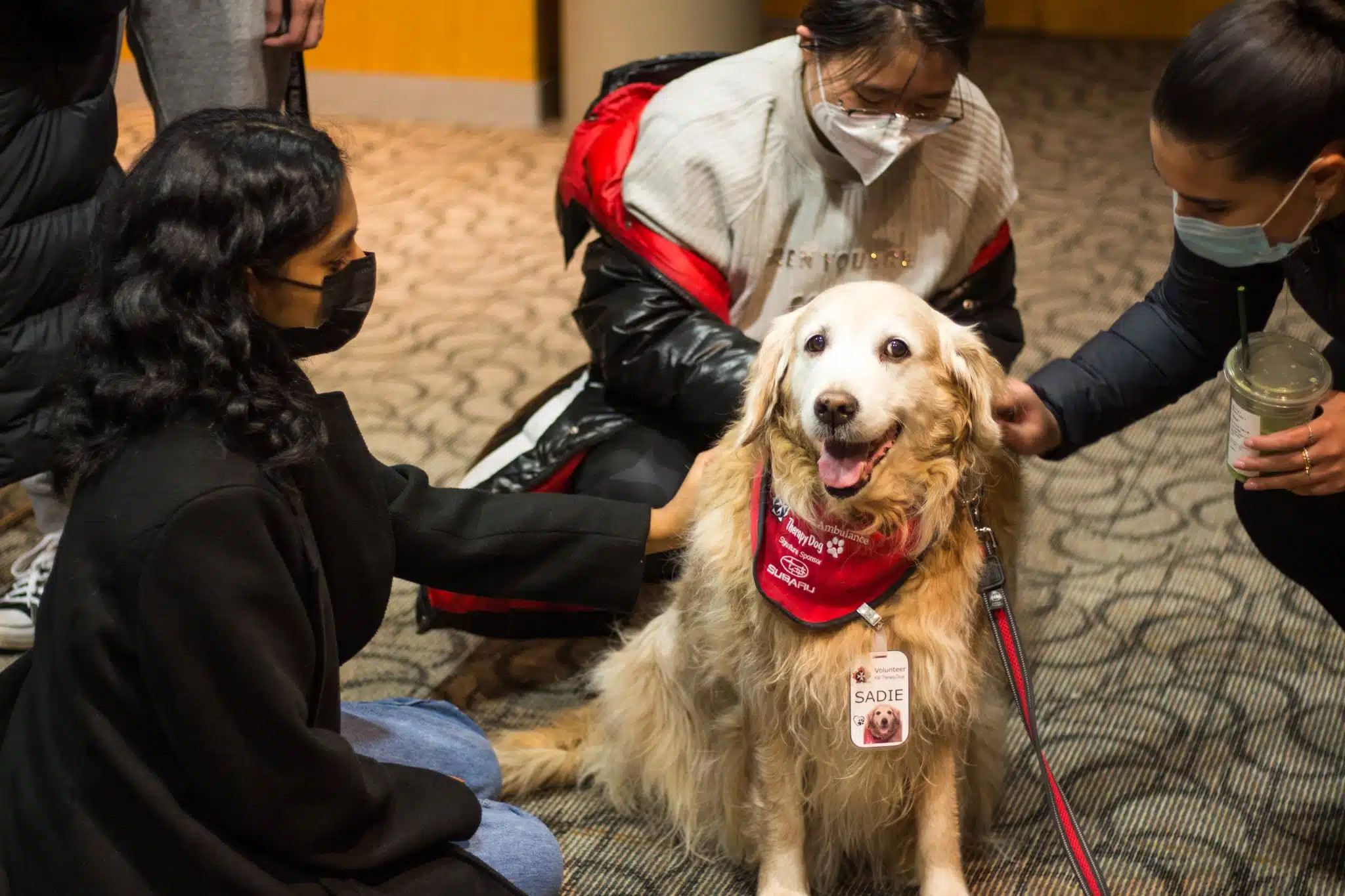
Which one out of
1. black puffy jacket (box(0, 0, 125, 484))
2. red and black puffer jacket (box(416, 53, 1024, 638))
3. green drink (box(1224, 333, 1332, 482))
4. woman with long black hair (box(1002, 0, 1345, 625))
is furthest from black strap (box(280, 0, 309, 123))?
green drink (box(1224, 333, 1332, 482))

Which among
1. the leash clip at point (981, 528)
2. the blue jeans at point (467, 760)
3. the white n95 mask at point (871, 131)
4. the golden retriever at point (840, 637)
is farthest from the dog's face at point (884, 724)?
the white n95 mask at point (871, 131)

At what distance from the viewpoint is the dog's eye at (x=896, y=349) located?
162cm

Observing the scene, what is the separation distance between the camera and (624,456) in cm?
241

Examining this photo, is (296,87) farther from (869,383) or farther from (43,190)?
(869,383)

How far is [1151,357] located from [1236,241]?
367 mm

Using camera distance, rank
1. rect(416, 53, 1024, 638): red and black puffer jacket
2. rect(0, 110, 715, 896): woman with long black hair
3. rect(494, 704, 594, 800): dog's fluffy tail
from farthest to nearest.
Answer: rect(416, 53, 1024, 638): red and black puffer jacket
rect(494, 704, 594, 800): dog's fluffy tail
rect(0, 110, 715, 896): woman with long black hair

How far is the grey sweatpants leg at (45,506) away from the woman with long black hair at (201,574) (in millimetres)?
1191

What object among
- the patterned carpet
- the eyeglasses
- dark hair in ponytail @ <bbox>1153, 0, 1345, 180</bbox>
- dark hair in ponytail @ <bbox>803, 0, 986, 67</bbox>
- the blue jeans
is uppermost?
dark hair in ponytail @ <bbox>1153, 0, 1345, 180</bbox>

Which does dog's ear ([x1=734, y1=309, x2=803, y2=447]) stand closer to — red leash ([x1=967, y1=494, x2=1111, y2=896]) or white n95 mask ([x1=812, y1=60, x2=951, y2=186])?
red leash ([x1=967, y1=494, x2=1111, y2=896])

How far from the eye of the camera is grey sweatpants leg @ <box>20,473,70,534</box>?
2539 mm

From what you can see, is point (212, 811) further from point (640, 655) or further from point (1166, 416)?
point (1166, 416)

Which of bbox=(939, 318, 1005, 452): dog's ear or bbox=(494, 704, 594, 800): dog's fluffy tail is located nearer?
bbox=(939, 318, 1005, 452): dog's ear

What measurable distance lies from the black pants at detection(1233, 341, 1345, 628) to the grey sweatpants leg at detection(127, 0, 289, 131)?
1.88 m

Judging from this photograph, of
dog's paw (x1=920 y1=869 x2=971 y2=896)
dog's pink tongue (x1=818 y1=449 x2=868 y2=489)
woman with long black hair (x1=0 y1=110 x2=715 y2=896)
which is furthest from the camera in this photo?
dog's paw (x1=920 y1=869 x2=971 y2=896)
